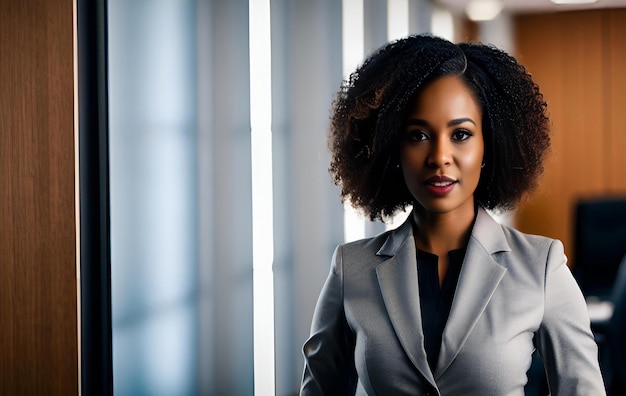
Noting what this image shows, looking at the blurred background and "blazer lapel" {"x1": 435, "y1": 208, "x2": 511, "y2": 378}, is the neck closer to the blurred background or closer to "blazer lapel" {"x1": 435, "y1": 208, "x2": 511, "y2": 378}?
"blazer lapel" {"x1": 435, "y1": 208, "x2": 511, "y2": 378}

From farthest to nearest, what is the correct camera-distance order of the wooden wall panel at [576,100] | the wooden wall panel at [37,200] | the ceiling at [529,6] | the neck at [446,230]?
the wooden wall panel at [576,100] < the ceiling at [529,6] < the wooden wall panel at [37,200] < the neck at [446,230]

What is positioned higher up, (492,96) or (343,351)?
(492,96)

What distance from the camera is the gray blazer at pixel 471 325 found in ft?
3.37

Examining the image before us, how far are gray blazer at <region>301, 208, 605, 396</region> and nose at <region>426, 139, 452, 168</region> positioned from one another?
0.13m

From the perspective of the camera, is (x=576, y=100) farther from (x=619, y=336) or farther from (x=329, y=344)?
(x=329, y=344)

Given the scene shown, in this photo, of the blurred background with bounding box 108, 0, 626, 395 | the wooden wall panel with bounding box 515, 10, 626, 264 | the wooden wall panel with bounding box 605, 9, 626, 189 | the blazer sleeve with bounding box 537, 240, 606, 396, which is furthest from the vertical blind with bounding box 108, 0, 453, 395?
the blazer sleeve with bounding box 537, 240, 606, 396

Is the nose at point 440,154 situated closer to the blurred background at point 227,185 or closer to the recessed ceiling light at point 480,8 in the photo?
the blurred background at point 227,185

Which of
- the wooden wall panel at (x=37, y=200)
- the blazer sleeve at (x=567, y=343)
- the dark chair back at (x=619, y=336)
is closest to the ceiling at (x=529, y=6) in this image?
the dark chair back at (x=619, y=336)

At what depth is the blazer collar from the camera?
1.04 m

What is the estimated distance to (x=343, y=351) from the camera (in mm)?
1170

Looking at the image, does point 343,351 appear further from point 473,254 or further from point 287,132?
point 287,132

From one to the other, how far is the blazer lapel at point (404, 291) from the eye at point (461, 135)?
0.17 metres

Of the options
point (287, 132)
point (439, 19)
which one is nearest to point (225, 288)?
point (287, 132)

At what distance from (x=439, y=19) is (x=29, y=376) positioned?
5.81ft
